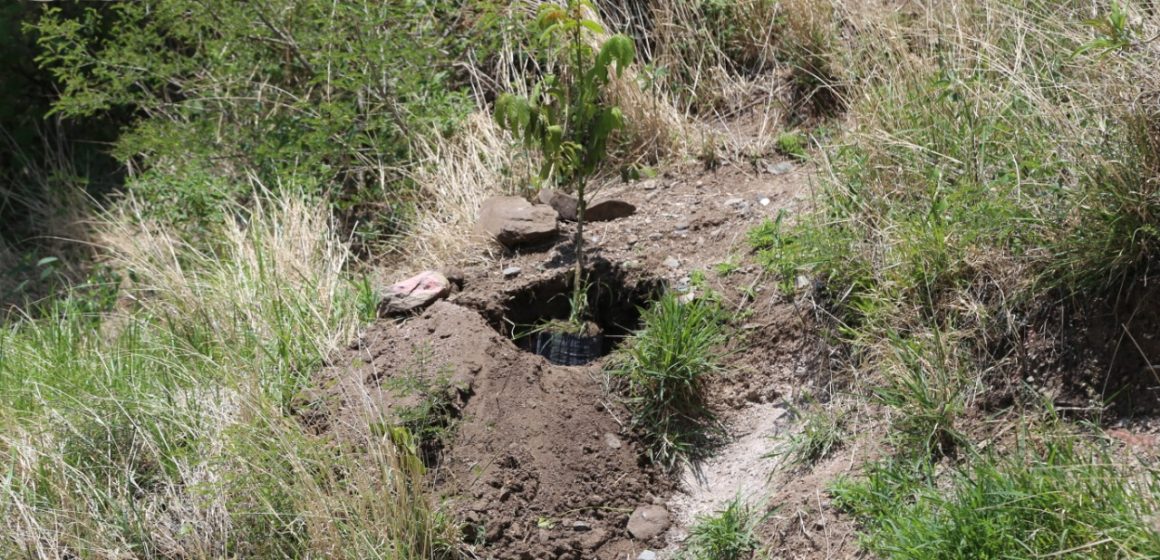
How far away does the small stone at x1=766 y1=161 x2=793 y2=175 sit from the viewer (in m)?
5.30

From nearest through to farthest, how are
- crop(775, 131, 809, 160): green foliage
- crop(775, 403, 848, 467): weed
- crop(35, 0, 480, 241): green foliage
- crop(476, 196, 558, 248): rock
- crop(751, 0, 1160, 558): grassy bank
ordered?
crop(751, 0, 1160, 558): grassy bank → crop(775, 403, 848, 467): weed → crop(476, 196, 558, 248): rock → crop(775, 131, 809, 160): green foliage → crop(35, 0, 480, 241): green foliage

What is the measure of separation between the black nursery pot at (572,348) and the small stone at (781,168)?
1351 millimetres

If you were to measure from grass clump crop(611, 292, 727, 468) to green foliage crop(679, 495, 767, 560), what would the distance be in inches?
15.9

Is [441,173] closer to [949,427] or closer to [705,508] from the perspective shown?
[705,508]

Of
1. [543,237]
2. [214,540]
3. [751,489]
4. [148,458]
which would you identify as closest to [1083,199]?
[751,489]

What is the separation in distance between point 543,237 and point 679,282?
763 mm

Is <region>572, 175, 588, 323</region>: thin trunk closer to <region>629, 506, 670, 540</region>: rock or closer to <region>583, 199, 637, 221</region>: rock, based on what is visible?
<region>583, 199, 637, 221</region>: rock

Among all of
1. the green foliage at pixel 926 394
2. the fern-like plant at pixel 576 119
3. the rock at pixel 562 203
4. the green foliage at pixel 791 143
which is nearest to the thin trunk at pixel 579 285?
the fern-like plant at pixel 576 119

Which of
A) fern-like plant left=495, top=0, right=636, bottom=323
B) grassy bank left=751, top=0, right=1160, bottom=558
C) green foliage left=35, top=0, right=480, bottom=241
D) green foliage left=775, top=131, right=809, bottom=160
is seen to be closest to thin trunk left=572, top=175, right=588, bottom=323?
fern-like plant left=495, top=0, right=636, bottom=323

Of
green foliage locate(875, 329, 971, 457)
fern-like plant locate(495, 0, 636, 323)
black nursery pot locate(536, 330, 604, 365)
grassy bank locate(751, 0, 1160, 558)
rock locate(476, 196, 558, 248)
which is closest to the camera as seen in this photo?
grassy bank locate(751, 0, 1160, 558)

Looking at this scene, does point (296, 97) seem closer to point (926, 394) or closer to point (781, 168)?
point (781, 168)

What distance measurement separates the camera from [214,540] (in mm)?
3760

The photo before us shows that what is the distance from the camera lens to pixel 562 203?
5.33m

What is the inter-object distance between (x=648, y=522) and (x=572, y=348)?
91cm
